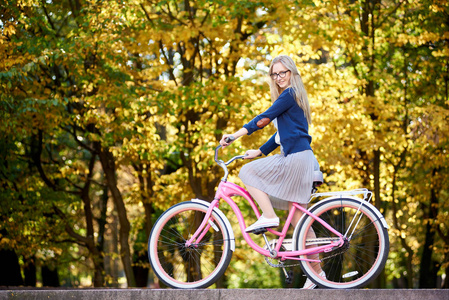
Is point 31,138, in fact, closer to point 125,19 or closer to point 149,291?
point 125,19

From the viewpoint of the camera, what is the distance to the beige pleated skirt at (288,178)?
4496 millimetres

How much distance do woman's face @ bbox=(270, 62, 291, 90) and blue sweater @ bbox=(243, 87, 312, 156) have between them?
121 millimetres

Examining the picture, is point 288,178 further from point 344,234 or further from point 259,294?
point 259,294

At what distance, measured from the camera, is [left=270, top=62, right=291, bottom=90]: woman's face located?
469cm

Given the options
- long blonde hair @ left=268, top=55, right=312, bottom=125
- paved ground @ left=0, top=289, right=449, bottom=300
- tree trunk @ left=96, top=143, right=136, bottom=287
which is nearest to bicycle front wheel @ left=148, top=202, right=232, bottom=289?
paved ground @ left=0, top=289, right=449, bottom=300

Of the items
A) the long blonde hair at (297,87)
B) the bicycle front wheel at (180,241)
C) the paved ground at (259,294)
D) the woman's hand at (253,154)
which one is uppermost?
the long blonde hair at (297,87)

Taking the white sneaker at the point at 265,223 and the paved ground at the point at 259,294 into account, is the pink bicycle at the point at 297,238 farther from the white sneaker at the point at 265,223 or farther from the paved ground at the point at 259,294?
the paved ground at the point at 259,294

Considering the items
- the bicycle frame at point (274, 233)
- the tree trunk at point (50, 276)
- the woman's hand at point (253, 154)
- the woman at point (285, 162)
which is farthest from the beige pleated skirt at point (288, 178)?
the tree trunk at point (50, 276)

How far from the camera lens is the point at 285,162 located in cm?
453

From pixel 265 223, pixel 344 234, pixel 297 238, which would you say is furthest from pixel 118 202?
pixel 344 234

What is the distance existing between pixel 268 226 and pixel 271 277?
27.0m

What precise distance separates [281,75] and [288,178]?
0.89 metres

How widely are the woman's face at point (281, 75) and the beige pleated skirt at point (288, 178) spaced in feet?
2.07

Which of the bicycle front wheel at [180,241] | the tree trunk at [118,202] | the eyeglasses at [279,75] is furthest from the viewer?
the tree trunk at [118,202]
